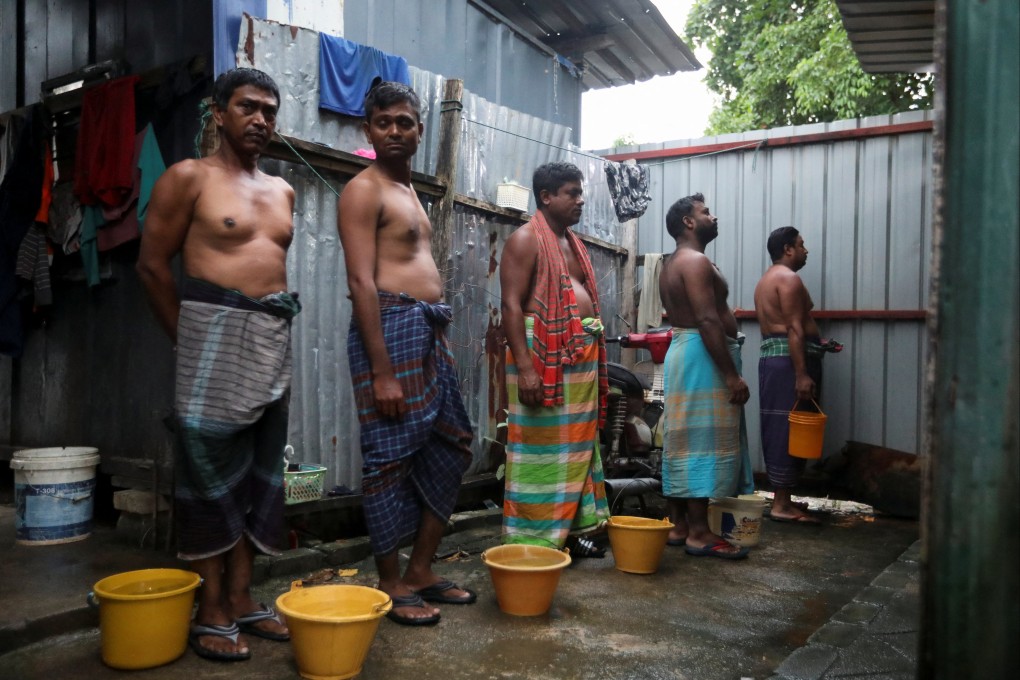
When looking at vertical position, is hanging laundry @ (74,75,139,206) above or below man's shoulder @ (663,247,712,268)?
above

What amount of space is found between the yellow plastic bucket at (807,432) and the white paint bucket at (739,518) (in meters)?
1.01

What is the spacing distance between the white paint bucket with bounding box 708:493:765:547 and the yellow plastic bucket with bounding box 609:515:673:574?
661 mm

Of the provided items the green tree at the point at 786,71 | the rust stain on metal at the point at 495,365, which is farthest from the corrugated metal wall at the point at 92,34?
the green tree at the point at 786,71

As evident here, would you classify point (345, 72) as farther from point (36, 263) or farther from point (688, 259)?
point (36, 263)

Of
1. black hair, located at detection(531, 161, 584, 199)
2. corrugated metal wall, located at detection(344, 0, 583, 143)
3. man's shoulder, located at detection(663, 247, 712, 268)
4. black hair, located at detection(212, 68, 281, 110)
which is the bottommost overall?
man's shoulder, located at detection(663, 247, 712, 268)

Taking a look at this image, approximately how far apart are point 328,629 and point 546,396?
1781mm

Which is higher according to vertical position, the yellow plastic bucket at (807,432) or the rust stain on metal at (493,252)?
A: the rust stain on metal at (493,252)

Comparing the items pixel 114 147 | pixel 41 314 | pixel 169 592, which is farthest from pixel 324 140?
pixel 169 592

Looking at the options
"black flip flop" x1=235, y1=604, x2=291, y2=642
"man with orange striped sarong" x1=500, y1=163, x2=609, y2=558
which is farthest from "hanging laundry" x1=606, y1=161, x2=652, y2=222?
"black flip flop" x1=235, y1=604, x2=291, y2=642

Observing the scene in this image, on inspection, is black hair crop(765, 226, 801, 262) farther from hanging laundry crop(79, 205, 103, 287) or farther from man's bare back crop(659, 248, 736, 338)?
hanging laundry crop(79, 205, 103, 287)

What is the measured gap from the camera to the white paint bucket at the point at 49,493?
13.8ft

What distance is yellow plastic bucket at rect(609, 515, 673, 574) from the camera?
4.07m

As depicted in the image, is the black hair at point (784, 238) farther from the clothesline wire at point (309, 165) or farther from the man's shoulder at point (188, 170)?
the man's shoulder at point (188, 170)

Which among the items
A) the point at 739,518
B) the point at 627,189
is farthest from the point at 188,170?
the point at 627,189
